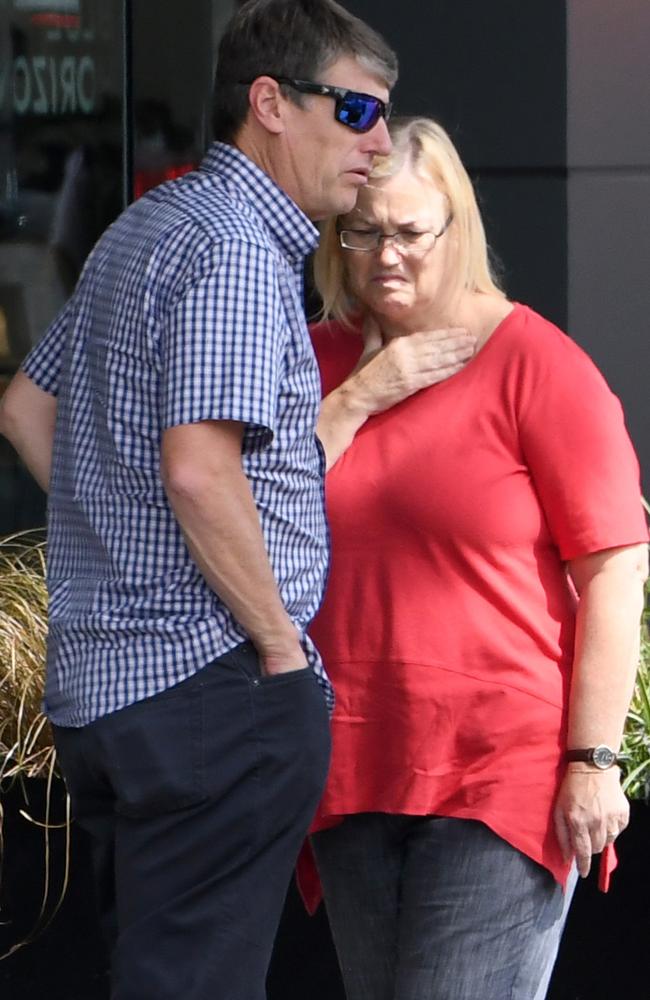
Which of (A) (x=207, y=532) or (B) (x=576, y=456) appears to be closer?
(A) (x=207, y=532)

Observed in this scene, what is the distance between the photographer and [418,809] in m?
2.54

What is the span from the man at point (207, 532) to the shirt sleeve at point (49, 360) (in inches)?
6.6

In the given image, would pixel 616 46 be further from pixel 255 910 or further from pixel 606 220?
pixel 255 910

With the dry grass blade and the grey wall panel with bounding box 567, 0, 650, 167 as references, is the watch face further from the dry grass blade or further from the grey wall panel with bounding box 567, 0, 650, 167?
the grey wall panel with bounding box 567, 0, 650, 167

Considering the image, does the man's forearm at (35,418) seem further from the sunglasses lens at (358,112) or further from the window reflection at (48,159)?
the window reflection at (48,159)

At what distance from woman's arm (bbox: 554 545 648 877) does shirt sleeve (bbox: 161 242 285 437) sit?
60 cm

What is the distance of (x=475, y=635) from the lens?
8.32 feet

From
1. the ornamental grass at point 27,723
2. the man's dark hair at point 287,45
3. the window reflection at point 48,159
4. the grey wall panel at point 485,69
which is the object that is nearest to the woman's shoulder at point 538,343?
the man's dark hair at point 287,45

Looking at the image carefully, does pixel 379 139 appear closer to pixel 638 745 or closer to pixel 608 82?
pixel 638 745

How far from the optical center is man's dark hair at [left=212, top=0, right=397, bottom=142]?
7.90ft

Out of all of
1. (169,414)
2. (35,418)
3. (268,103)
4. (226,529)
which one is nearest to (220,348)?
(169,414)

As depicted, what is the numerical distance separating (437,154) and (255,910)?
3.85ft

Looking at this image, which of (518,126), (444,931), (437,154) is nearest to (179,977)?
(444,931)

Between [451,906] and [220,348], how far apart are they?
90 centimetres
